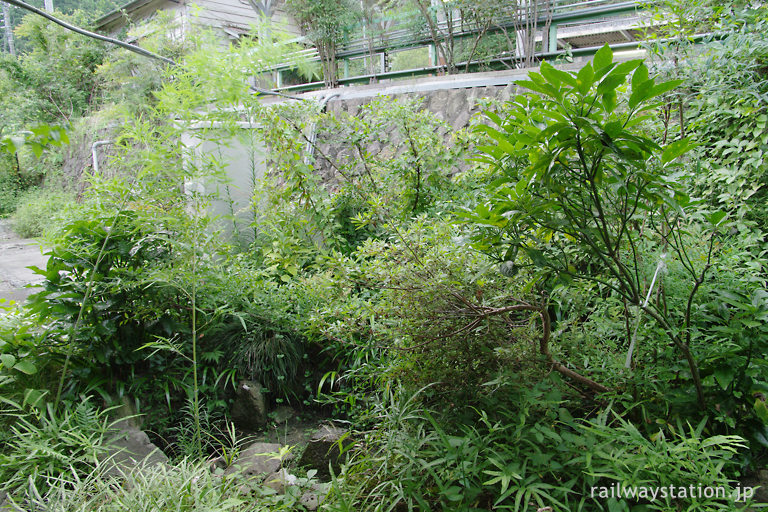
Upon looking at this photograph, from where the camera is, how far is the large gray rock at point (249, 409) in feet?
8.29

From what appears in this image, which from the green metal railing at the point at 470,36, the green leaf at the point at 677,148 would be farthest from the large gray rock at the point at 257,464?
the green metal railing at the point at 470,36

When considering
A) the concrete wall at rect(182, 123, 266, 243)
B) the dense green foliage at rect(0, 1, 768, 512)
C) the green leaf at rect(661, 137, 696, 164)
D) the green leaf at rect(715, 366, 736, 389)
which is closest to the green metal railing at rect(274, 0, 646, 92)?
the concrete wall at rect(182, 123, 266, 243)

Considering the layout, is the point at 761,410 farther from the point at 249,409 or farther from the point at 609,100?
the point at 249,409

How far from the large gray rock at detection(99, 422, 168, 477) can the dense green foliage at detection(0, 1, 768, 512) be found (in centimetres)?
9

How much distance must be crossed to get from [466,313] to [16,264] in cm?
527

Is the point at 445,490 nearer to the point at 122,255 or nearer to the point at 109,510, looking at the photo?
the point at 109,510

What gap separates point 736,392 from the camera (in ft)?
4.59

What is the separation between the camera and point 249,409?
2529mm

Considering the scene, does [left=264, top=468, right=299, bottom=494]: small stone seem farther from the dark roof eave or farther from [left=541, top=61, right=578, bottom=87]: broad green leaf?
the dark roof eave

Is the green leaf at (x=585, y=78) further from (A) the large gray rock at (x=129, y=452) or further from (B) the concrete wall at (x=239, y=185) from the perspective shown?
(B) the concrete wall at (x=239, y=185)

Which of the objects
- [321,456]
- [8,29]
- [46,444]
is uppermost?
[8,29]

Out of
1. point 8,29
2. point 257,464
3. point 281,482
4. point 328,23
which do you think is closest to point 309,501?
point 281,482

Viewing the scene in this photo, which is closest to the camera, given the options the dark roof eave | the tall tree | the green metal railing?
the green metal railing

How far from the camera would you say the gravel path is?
3.54 meters
